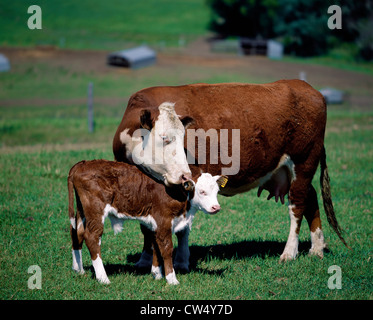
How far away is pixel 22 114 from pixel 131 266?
70.5ft

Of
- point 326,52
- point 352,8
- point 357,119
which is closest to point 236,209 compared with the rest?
point 357,119

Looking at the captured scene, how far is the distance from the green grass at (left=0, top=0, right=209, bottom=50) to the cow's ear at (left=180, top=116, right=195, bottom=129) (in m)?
48.7

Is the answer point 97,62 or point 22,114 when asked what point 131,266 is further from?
point 97,62

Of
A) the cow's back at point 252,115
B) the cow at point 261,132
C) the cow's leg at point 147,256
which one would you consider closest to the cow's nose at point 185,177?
the cow at point 261,132

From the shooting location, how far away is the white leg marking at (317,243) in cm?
850

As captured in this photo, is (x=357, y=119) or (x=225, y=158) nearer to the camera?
(x=225, y=158)

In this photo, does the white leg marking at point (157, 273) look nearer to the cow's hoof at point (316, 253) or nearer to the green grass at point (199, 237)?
the green grass at point (199, 237)

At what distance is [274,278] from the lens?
742 centimetres

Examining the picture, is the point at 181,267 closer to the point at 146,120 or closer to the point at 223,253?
the point at 223,253

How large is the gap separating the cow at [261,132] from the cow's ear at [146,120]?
66 mm

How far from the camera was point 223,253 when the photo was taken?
27.8ft

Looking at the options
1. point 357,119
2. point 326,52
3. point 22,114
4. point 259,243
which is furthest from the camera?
point 326,52

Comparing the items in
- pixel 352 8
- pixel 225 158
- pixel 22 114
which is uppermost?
pixel 352 8

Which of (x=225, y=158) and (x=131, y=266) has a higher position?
(x=225, y=158)
